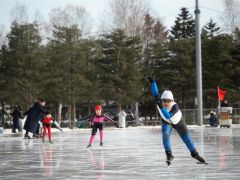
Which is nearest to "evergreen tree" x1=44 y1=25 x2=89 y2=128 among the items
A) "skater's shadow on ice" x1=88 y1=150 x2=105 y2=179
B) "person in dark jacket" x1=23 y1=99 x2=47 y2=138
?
"person in dark jacket" x1=23 y1=99 x2=47 y2=138

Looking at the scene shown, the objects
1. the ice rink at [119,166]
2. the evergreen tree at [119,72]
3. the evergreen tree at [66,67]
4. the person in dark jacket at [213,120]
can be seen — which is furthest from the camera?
the evergreen tree at [119,72]

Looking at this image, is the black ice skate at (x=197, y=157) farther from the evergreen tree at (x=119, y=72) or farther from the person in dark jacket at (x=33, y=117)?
the evergreen tree at (x=119, y=72)

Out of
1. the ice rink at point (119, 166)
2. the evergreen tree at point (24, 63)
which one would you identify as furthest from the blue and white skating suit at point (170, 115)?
the evergreen tree at point (24, 63)

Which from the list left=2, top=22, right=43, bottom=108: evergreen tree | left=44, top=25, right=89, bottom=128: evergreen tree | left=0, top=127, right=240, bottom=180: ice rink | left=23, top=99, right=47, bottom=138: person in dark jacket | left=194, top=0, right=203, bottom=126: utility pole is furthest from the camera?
left=44, top=25, right=89, bottom=128: evergreen tree

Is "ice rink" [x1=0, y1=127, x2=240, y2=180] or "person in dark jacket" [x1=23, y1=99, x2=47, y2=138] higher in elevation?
"person in dark jacket" [x1=23, y1=99, x2=47, y2=138]

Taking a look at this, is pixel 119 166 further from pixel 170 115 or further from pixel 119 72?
pixel 119 72

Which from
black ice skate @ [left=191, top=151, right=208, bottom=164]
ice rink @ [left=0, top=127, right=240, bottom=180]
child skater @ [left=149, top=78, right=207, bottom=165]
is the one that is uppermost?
child skater @ [left=149, top=78, right=207, bottom=165]

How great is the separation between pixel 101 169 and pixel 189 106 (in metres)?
49.1

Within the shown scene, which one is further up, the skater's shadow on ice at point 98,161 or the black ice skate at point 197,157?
the black ice skate at point 197,157

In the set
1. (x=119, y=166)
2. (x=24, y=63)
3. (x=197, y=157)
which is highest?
(x=24, y=63)

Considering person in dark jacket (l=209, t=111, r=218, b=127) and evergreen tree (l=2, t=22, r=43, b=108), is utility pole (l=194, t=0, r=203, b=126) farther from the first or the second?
evergreen tree (l=2, t=22, r=43, b=108)

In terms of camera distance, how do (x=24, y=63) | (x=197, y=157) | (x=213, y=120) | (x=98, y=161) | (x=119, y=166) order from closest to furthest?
1. (x=197, y=157)
2. (x=119, y=166)
3. (x=98, y=161)
4. (x=213, y=120)
5. (x=24, y=63)

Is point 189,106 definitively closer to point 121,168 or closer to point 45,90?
point 45,90

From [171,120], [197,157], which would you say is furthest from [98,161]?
[197,157]
